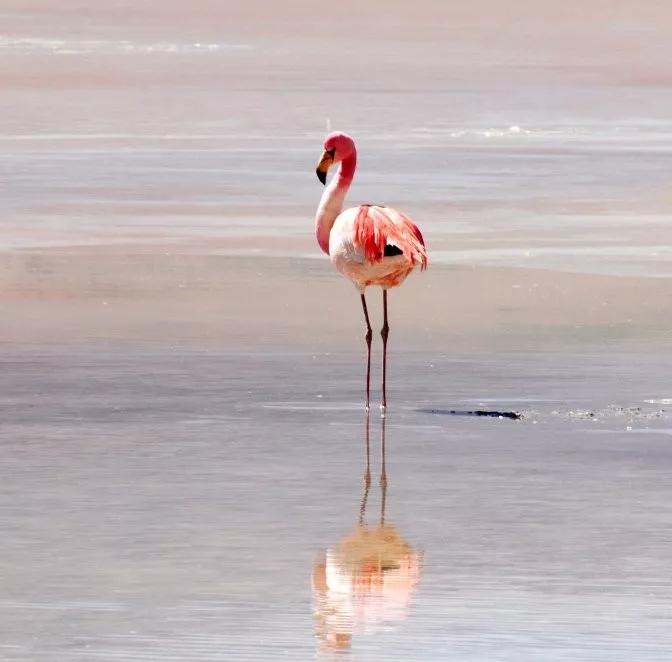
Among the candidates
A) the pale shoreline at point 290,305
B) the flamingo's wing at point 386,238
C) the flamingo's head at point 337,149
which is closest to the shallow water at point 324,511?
the flamingo's wing at point 386,238

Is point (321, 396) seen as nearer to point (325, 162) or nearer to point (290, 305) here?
point (325, 162)

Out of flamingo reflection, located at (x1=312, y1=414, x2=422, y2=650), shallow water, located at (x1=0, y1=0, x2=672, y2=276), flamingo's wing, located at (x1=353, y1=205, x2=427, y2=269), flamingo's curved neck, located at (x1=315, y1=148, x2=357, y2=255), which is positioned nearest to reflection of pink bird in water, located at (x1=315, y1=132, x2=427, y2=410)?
flamingo's wing, located at (x1=353, y1=205, x2=427, y2=269)

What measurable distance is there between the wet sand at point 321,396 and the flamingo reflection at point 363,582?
15mm

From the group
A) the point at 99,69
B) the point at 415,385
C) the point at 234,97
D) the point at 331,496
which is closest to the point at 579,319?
the point at 415,385

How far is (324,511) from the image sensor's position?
816 cm

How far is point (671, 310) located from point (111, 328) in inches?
128

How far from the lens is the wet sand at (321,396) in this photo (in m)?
6.77

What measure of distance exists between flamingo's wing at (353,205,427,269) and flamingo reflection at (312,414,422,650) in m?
3.46

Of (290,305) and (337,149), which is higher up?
(337,149)

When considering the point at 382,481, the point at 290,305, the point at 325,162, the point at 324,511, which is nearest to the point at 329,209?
the point at 325,162

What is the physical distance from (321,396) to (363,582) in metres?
3.80

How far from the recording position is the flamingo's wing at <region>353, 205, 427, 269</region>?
11.4 meters

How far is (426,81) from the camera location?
33.2 m

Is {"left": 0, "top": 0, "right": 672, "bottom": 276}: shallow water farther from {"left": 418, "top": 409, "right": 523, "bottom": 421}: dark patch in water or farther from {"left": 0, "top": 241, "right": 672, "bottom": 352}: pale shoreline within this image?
{"left": 418, "top": 409, "right": 523, "bottom": 421}: dark patch in water
